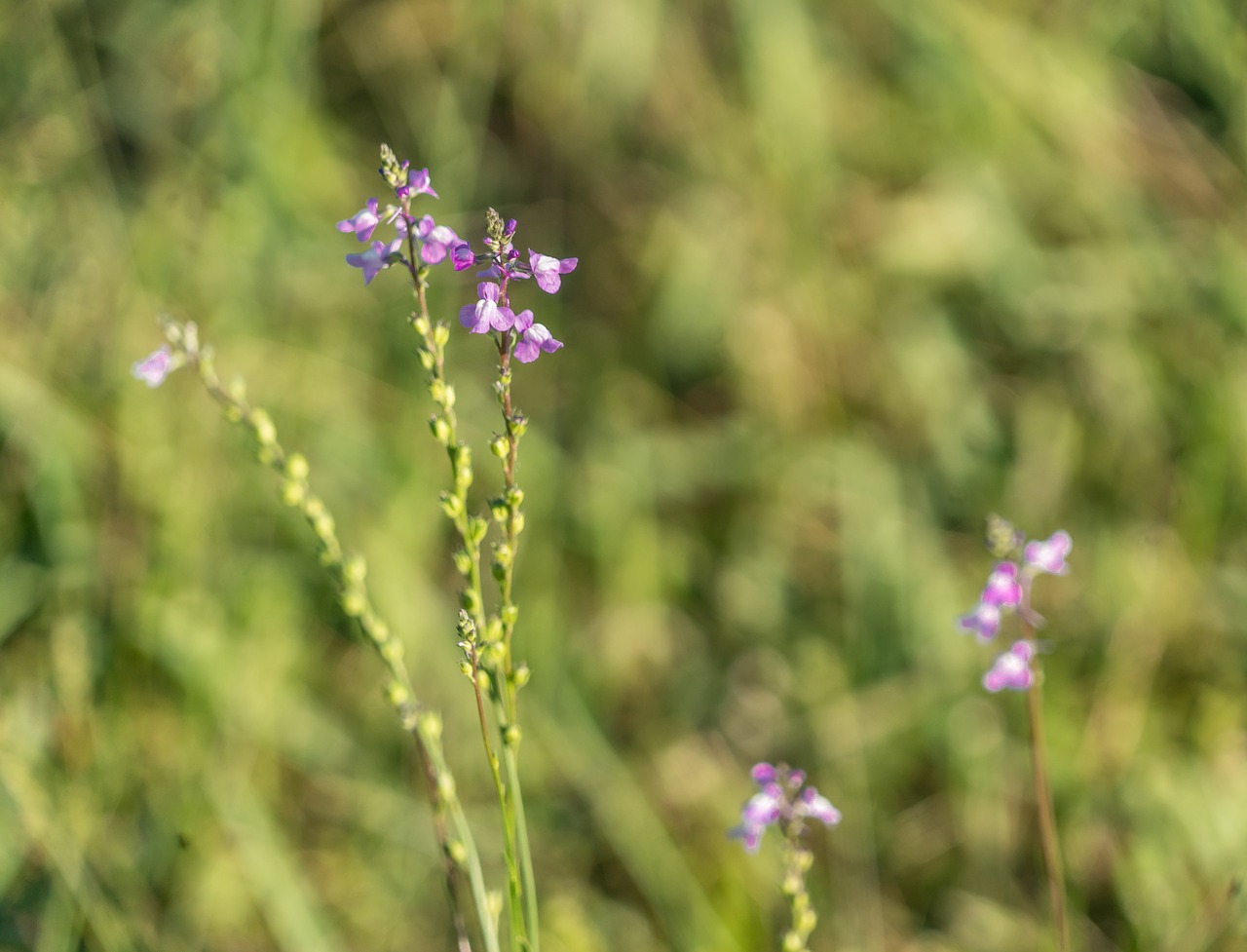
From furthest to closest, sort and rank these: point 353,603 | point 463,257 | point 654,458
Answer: point 654,458
point 353,603
point 463,257

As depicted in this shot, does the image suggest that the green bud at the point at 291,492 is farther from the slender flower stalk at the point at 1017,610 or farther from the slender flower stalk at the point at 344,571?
the slender flower stalk at the point at 1017,610

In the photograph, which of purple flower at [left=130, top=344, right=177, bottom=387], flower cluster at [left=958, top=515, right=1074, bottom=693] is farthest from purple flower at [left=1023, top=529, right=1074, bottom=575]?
purple flower at [left=130, top=344, right=177, bottom=387]

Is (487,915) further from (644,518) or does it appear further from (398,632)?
(644,518)

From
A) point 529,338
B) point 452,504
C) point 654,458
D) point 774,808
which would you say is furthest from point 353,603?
point 654,458

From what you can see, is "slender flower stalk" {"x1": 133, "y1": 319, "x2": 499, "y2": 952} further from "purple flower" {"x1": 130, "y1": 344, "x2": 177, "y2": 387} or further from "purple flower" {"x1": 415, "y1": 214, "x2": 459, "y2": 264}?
"purple flower" {"x1": 415, "y1": 214, "x2": 459, "y2": 264}

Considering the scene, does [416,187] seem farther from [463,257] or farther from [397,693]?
[397,693]
